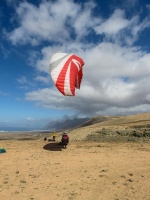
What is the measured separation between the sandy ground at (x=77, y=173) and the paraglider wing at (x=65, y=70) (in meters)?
6.38

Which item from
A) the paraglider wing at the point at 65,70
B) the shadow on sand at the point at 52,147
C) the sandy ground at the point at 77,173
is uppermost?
the paraglider wing at the point at 65,70

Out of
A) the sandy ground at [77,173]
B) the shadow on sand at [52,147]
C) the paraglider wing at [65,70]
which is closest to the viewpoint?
the sandy ground at [77,173]

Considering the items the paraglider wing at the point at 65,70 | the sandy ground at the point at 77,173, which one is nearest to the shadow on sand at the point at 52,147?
the sandy ground at the point at 77,173

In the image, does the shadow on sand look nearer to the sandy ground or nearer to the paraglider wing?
the sandy ground

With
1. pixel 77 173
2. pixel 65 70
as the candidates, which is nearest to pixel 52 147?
pixel 65 70

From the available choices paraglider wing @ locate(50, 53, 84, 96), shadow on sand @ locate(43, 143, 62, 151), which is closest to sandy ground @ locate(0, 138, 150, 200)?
shadow on sand @ locate(43, 143, 62, 151)

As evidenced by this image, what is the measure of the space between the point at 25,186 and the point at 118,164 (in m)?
7.66

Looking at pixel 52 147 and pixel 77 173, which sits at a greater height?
pixel 52 147

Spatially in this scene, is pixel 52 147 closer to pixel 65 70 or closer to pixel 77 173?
pixel 65 70

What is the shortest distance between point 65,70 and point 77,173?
35.0 feet

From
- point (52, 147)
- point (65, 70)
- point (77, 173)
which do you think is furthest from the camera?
point (52, 147)

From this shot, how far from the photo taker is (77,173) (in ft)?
57.8

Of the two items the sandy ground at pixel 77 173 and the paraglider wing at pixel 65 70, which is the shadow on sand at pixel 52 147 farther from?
the paraglider wing at pixel 65 70

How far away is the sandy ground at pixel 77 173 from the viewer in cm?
1412
